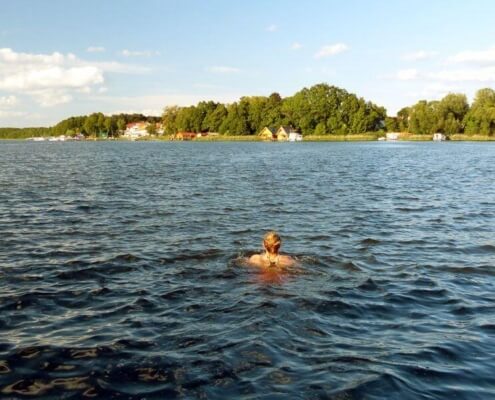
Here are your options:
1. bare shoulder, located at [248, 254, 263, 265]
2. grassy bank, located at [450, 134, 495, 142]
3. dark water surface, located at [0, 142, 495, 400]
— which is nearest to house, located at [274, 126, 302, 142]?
grassy bank, located at [450, 134, 495, 142]

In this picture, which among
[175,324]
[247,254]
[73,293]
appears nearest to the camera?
[175,324]

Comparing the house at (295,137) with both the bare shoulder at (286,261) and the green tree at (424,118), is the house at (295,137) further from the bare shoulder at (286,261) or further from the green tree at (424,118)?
the bare shoulder at (286,261)

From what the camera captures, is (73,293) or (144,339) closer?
(144,339)

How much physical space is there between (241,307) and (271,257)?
3.11m

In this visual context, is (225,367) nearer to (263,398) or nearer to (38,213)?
(263,398)

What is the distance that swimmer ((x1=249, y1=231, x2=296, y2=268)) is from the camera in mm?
13500

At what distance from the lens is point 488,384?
7.62 metres

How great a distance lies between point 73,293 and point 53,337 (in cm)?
266

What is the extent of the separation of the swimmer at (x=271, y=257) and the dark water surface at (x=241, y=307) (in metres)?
0.58

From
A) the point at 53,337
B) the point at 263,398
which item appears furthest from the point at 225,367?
the point at 53,337

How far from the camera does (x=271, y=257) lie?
1379cm

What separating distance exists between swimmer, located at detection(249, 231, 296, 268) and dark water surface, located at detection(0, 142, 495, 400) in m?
0.58

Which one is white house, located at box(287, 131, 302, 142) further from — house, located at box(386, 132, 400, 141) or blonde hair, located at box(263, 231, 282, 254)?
blonde hair, located at box(263, 231, 282, 254)

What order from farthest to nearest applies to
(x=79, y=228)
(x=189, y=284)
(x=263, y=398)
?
(x=79, y=228) < (x=189, y=284) < (x=263, y=398)
